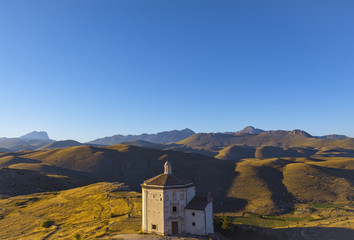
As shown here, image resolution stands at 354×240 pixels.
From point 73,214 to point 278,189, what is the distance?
8237 cm

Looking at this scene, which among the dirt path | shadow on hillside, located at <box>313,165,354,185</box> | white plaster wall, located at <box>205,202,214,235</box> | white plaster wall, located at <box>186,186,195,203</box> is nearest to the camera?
the dirt path

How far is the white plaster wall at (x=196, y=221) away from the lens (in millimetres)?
34812

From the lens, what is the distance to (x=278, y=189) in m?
106

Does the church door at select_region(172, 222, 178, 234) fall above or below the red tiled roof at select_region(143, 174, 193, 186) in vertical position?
below

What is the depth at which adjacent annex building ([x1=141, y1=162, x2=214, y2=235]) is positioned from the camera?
3488 cm

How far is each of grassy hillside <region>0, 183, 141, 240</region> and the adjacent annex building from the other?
4552 millimetres

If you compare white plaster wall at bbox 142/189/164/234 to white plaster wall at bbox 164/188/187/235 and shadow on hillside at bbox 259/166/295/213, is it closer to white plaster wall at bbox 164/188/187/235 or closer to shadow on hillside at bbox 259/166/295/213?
white plaster wall at bbox 164/188/187/235

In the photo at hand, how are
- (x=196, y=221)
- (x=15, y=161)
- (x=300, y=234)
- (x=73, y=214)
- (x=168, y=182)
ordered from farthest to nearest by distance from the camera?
(x=15, y=161) → (x=73, y=214) → (x=300, y=234) → (x=168, y=182) → (x=196, y=221)

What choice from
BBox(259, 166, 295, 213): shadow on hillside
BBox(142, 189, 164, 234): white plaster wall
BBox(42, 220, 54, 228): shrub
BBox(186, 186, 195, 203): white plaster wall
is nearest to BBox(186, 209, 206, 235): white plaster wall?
BBox(186, 186, 195, 203): white plaster wall

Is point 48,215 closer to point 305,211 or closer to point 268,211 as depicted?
point 268,211

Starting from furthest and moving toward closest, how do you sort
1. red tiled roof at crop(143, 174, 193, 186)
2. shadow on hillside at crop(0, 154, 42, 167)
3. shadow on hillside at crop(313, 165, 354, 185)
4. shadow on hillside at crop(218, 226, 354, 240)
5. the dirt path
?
shadow on hillside at crop(0, 154, 42, 167) → shadow on hillside at crop(313, 165, 354, 185) → shadow on hillside at crop(218, 226, 354, 240) → red tiled roof at crop(143, 174, 193, 186) → the dirt path

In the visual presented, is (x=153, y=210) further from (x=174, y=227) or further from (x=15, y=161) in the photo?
(x=15, y=161)

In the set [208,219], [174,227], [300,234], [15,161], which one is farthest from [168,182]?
[15,161]

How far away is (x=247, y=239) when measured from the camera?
45.1 meters
